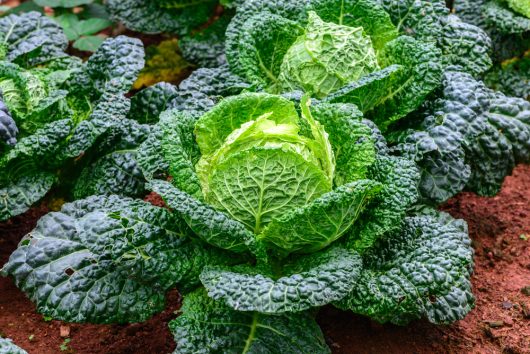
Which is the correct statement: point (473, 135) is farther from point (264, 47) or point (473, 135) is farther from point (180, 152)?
point (180, 152)

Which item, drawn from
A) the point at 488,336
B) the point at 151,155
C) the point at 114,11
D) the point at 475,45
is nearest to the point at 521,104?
the point at 475,45

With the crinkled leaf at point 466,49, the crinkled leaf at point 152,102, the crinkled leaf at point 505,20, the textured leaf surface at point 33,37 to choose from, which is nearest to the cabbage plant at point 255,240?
the crinkled leaf at point 152,102

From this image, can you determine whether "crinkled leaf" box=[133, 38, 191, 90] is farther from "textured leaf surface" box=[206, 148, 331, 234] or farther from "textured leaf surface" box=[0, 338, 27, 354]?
"textured leaf surface" box=[0, 338, 27, 354]

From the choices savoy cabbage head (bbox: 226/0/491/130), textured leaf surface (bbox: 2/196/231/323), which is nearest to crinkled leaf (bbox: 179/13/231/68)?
savoy cabbage head (bbox: 226/0/491/130)

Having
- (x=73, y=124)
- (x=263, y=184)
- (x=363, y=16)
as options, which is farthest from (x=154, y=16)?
(x=263, y=184)

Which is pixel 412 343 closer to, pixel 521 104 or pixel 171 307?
pixel 171 307

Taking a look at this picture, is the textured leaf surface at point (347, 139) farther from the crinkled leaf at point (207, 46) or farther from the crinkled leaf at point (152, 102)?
the crinkled leaf at point (207, 46)
